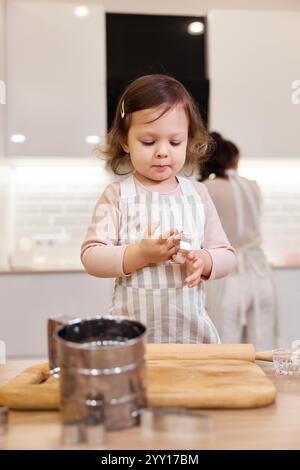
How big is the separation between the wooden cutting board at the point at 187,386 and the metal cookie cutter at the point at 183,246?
2.7 inches

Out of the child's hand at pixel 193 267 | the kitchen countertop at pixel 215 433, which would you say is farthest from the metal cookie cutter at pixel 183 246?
the kitchen countertop at pixel 215 433

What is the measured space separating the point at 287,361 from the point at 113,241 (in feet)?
Answer: 0.50

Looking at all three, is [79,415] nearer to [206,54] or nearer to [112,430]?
[112,430]

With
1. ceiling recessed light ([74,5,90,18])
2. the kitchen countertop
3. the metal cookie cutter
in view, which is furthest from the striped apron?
ceiling recessed light ([74,5,90,18])

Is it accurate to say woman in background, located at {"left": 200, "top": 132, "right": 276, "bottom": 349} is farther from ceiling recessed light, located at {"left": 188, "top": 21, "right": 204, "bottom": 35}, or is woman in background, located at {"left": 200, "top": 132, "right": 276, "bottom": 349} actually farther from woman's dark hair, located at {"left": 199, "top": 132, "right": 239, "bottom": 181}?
ceiling recessed light, located at {"left": 188, "top": 21, "right": 204, "bottom": 35}

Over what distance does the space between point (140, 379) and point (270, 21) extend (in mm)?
455

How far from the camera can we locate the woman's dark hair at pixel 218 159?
420 mm

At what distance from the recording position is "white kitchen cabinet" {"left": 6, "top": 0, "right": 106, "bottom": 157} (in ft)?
2.01

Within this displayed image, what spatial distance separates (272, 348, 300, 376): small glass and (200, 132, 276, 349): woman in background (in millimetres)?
87

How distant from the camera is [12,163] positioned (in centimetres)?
65

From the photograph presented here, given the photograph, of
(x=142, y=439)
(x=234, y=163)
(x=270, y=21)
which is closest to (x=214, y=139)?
(x=234, y=163)

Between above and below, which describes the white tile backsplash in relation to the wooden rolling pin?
above

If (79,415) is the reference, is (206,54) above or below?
above

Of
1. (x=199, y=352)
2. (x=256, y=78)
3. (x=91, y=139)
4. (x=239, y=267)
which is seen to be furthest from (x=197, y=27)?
(x=199, y=352)
